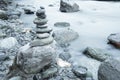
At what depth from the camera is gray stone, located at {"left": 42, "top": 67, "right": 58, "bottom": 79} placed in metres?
2.92

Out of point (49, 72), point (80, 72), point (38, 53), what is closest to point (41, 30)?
point (38, 53)

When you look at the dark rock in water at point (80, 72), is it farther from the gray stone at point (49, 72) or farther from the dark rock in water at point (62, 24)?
the dark rock in water at point (62, 24)

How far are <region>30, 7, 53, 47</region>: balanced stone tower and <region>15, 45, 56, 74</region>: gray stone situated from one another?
2.4 inches

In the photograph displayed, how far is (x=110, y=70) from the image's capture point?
265 centimetres

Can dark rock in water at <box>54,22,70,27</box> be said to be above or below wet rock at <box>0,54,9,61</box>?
below

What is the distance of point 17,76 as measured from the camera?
295cm

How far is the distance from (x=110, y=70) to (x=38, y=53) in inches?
33.2

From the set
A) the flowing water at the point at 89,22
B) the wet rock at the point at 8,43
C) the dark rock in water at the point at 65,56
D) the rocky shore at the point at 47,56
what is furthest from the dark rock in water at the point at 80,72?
the wet rock at the point at 8,43

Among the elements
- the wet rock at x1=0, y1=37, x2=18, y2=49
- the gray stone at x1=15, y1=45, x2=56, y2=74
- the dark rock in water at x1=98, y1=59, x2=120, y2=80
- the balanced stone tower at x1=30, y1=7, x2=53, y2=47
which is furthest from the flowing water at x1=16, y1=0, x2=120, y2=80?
the wet rock at x1=0, y1=37, x2=18, y2=49

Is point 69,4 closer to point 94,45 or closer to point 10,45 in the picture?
point 94,45

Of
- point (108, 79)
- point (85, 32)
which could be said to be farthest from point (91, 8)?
point (108, 79)

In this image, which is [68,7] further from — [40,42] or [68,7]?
[40,42]

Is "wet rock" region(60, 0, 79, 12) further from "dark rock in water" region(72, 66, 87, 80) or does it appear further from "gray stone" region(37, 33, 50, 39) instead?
"gray stone" region(37, 33, 50, 39)

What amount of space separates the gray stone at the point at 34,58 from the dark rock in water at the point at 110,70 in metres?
0.64
